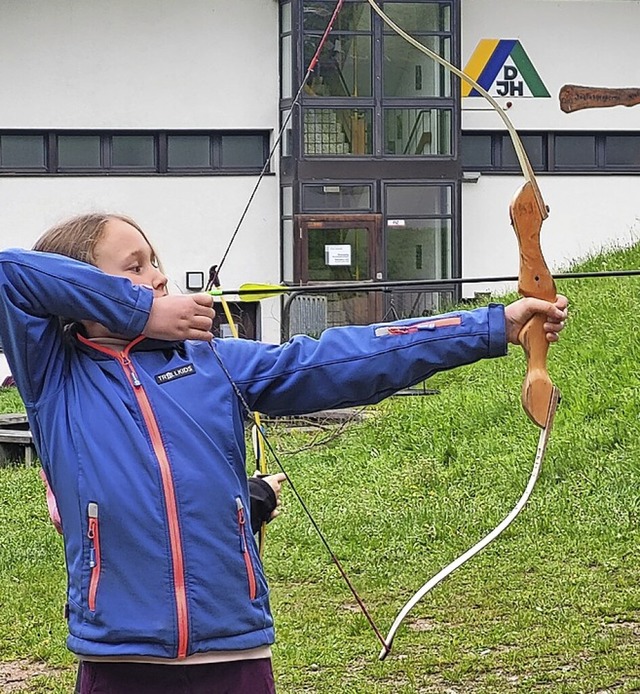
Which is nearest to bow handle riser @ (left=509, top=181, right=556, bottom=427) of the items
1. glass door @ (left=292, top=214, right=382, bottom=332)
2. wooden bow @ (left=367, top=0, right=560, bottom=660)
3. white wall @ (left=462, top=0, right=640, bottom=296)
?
wooden bow @ (left=367, top=0, right=560, bottom=660)

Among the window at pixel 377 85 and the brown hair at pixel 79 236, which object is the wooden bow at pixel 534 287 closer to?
the brown hair at pixel 79 236

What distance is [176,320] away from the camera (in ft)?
6.66

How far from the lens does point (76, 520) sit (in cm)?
202

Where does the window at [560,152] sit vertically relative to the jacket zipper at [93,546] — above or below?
above

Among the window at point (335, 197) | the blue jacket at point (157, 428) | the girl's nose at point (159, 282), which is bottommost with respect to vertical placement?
the window at point (335, 197)

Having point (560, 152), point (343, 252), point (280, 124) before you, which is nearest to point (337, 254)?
point (343, 252)

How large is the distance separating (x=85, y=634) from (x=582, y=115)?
1642 centimetres

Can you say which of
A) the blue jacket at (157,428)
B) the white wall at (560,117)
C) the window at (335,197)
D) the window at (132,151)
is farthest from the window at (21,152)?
the blue jacket at (157,428)

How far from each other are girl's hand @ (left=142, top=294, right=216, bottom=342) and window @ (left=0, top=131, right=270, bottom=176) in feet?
48.5

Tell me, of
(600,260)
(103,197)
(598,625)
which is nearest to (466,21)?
(103,197)

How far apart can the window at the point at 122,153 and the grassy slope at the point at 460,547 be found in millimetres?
8734

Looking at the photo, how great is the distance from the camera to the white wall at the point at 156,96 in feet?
53.5

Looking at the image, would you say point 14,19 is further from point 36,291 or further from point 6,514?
point 36,291

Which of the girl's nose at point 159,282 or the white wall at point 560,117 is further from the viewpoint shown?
the white wall at point 560,117
